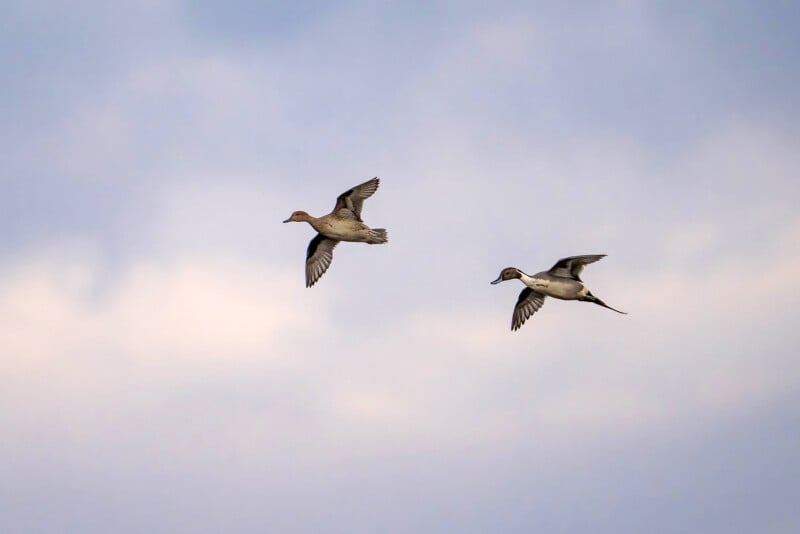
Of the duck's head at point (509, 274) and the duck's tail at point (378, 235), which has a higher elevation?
the duck's tail at point (378, 235)

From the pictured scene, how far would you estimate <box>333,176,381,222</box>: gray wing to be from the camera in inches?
1137

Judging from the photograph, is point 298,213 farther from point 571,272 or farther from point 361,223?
point 571,272

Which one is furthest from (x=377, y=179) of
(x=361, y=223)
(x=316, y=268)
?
(x=316, y=268)

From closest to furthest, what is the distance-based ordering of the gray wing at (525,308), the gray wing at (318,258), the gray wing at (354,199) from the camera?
the gray wing at (354,199), the gray wing at (525,308), the gray wing at (318,258)

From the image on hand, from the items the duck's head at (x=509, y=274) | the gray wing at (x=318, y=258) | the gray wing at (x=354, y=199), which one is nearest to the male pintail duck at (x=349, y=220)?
the gray wing at (x=354, y=199)

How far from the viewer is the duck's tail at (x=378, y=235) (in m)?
29.1

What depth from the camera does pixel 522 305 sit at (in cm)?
2961

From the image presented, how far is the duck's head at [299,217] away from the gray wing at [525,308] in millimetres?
5891

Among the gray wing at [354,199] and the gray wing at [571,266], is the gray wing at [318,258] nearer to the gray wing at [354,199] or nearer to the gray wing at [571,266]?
the gray wing at [354,199]

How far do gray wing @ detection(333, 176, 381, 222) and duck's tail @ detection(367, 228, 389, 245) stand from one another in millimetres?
491

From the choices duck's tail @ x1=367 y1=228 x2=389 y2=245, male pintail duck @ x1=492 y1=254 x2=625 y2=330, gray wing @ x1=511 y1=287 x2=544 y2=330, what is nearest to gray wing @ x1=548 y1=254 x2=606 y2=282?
male pintail duck @ x1=492 y1=254 x2=625 y2=330

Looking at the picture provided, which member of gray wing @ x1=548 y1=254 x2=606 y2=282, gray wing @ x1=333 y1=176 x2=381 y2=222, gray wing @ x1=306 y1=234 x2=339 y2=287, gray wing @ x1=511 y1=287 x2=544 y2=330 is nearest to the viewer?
gray wing @ x1=548 y1=254 x2=606 y2=282

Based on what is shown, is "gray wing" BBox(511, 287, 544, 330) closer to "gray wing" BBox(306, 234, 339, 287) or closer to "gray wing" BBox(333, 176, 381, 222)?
"gray wing" BBox(333, 176, 381, 222)

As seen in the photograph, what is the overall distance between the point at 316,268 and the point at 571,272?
7.21m
